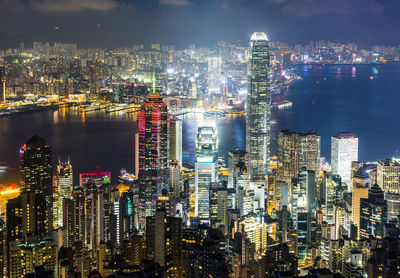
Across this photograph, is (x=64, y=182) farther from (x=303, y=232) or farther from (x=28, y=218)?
(x=303, y=232)

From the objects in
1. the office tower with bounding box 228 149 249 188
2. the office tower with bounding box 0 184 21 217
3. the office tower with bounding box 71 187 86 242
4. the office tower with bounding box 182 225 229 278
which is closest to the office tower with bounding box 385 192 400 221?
the office tower with bounding box 228 149 249 188

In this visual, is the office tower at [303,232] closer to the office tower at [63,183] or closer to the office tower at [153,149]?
the office tower at [153,149]

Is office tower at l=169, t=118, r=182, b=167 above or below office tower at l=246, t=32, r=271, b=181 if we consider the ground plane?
below

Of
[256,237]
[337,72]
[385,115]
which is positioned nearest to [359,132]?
[385,115]

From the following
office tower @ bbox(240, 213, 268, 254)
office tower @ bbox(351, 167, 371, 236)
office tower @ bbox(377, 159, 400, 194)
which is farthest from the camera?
office tower @ bbox(377, 159, 400, 194)

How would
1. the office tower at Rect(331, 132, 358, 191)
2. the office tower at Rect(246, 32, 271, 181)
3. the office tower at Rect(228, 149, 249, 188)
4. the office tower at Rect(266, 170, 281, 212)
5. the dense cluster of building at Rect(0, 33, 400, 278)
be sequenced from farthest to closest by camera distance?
the office tower at Rect(246, 32, 271, 181) → the office tower at Rect(331, 132, 358, 191) → the office tower at Rect(228, 149, 249, 188) → the office tower at Rect(266, 170, 281, 212) → the dense cluster of building at Rect(0, 33, 400, 278)

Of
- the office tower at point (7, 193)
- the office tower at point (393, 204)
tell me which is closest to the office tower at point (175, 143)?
the office tower at point (7, 193)

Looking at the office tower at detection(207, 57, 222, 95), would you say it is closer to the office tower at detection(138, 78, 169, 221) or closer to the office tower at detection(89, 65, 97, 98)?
the office tower at detection(89, 65, 97, 98)
